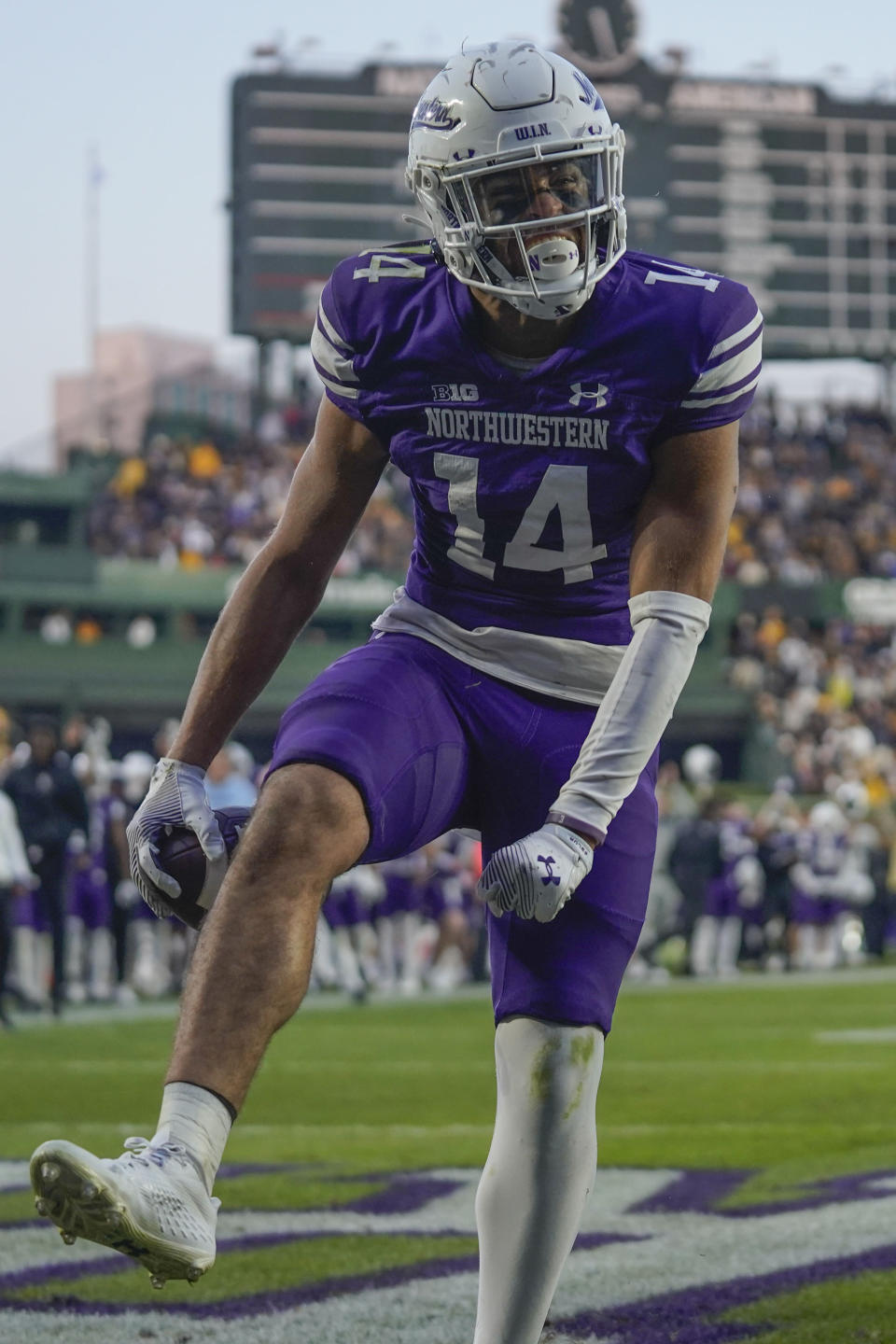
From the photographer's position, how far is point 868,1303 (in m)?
3.84

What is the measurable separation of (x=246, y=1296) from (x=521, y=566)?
1.69 meters

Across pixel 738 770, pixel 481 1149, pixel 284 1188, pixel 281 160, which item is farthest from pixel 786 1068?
pixel 281 160

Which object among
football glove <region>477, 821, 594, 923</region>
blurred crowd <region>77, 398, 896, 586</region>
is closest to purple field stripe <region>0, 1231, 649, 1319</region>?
football glove <region>477, 821, 594, 923</region>

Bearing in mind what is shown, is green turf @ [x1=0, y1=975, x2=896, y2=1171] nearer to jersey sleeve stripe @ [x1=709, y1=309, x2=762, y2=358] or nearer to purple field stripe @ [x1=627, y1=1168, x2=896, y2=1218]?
purple field stripe @ [x1=627, y1=1168, x2=896, y2=1218]

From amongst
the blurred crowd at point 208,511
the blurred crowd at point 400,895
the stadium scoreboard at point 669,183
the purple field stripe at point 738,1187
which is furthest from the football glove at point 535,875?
the stadium scoreboard at point 669,183

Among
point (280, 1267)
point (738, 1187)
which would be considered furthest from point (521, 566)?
point (738, 1187)

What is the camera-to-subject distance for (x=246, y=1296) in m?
4.05

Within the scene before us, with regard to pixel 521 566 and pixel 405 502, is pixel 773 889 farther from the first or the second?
pixel 521 566

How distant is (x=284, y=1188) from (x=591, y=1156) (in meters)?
2.74

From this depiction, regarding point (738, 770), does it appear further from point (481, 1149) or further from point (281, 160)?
point (481, 1149)

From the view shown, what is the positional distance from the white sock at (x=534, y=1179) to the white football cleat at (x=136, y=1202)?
0.63 meters

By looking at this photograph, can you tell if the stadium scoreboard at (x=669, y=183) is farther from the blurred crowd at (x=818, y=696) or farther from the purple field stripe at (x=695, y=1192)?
the purple field stripe at (x=695, y=1192)

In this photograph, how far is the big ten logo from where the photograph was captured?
3.11 m

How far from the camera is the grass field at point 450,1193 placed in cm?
379
